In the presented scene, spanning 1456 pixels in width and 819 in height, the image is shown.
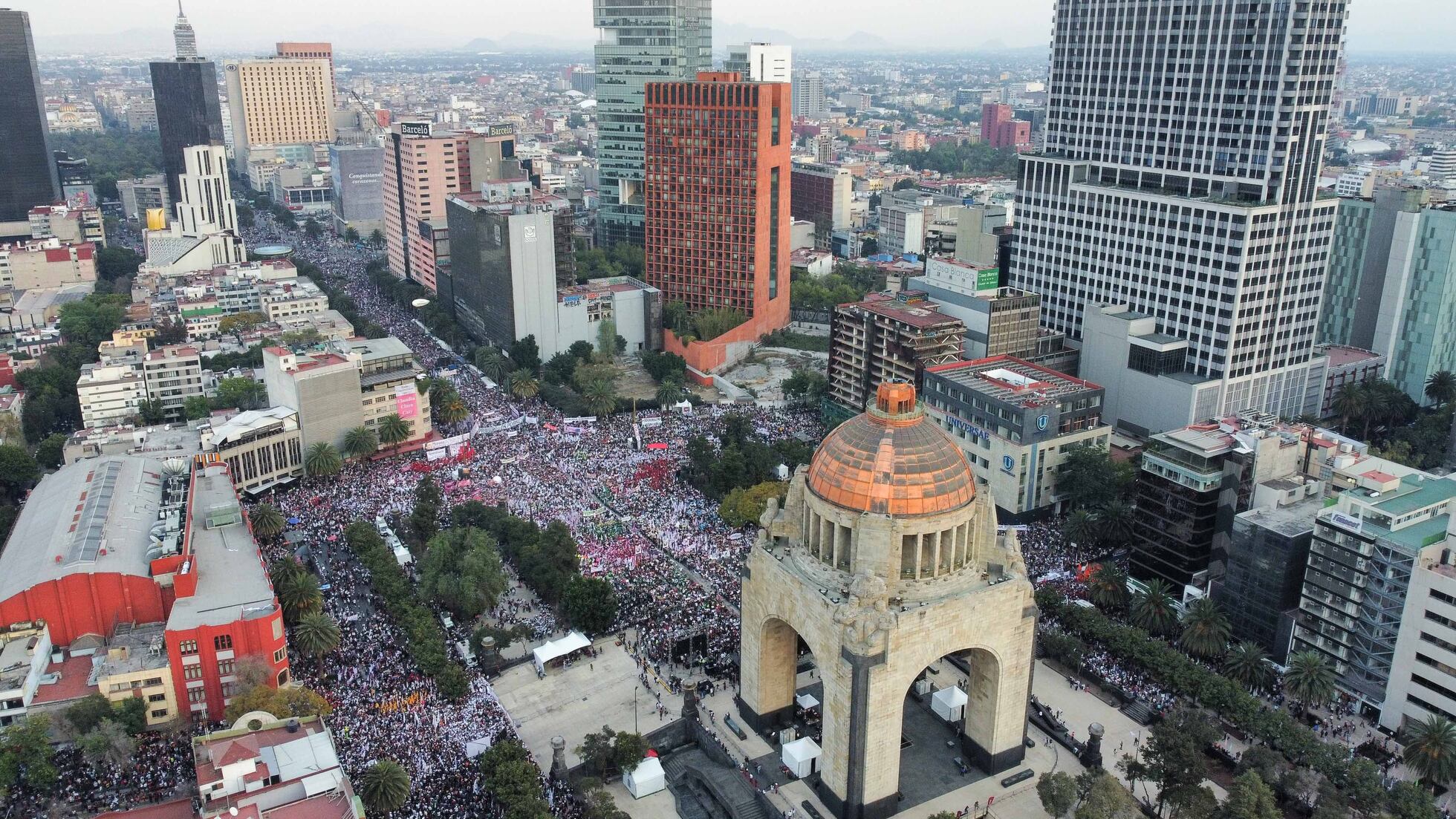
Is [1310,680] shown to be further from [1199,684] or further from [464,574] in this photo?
[464,574]

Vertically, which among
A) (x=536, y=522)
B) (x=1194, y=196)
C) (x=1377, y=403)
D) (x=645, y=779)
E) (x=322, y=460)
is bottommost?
(x=645, y=779)

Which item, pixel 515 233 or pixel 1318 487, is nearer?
pixel 1318 487

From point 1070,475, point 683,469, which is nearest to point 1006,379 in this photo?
point 1070,475

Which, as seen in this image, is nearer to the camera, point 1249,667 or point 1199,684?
point 1199,684

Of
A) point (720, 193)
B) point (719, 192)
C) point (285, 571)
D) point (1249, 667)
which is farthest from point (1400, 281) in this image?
point (285, 571)

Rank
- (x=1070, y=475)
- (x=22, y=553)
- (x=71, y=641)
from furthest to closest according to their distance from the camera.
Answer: (x=1070, y=475), (x=22, y=553), (x=71, y=641)

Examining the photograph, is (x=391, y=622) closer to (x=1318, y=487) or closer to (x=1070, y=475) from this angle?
(x=1070, y=475)

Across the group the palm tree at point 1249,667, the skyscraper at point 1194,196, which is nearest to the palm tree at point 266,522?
the palm tree at point 1249,667
